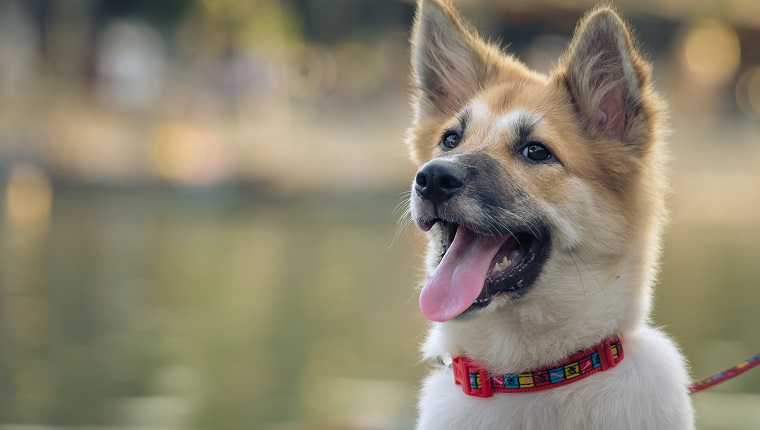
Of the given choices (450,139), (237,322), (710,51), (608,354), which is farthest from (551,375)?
(710,51)

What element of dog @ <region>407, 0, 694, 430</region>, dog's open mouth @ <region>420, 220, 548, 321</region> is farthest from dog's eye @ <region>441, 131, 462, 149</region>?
dog's open mouth @ <region>420, 220, 548, 321</region>

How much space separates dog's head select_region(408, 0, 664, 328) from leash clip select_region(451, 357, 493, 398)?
0.21 meters

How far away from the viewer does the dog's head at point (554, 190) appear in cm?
468

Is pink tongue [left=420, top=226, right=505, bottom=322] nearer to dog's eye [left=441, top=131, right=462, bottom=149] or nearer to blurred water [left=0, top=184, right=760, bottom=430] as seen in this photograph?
dog's eye [left=441, top=131, right=462, bottom=149]

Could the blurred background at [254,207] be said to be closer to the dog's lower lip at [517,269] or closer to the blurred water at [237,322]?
the blurred water at [237,322]

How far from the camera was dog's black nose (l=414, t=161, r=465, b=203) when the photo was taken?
4.65m

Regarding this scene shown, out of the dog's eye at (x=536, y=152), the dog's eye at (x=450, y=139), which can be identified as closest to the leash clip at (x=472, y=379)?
the dog's eye at (x=536, y=152)

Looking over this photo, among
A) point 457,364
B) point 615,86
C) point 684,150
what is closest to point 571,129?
point 615,86

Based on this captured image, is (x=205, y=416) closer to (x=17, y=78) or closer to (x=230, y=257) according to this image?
(x=230, y=257)

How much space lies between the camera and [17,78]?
27.8m

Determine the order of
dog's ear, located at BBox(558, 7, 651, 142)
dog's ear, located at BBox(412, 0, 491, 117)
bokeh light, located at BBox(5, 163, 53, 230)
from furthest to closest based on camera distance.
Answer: bokeh light, located at BBox(5, 163, 53, 230) → dog's ear, located at BBox(412, 0, 491, 117) → dog's ear, located at BBox(558, 7, 651, 142)

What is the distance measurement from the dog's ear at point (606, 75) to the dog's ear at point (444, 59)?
0.50 m

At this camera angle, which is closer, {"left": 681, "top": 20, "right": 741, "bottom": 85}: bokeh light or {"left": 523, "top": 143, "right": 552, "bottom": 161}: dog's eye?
{"left": 523, "top": 143, "right": 552, "bottom": 161}: dog's eye

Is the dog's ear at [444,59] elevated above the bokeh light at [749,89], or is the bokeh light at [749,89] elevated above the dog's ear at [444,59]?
the dog's ear at [444,59]
